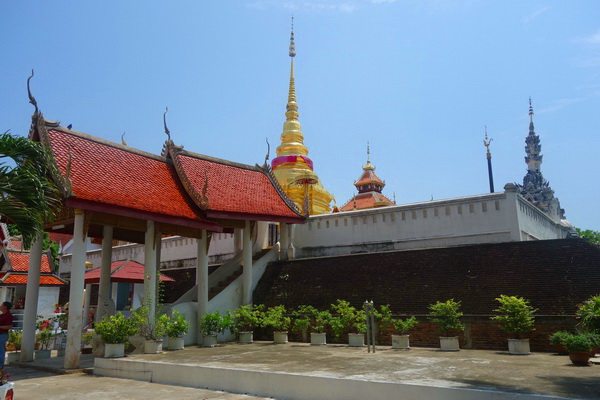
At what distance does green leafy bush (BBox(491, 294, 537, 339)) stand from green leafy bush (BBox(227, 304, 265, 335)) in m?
8.03

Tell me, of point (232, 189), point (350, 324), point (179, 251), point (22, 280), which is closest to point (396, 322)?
point (350, 324)

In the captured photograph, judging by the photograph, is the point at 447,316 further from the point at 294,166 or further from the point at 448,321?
the point at 294,166

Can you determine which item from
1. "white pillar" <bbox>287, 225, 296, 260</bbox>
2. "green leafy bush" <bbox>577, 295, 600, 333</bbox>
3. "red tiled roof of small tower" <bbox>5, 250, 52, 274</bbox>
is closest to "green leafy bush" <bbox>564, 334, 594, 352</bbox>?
"green leafy bush" <bbox>577, 295, 600, 333</bbox>

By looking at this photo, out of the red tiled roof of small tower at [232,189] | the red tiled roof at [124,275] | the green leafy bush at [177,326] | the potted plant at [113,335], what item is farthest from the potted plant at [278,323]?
the red tiled roof at [124,275]

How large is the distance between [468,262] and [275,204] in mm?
7819

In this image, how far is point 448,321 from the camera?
13555 mm

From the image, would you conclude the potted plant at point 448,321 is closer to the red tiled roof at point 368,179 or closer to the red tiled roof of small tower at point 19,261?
the red tiled roof of small tower at point 19,261

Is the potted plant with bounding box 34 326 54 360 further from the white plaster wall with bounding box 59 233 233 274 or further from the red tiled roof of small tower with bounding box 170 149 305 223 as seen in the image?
the white plaster wall with bounding box 59 233 233 274

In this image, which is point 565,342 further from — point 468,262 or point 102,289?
point 102,289

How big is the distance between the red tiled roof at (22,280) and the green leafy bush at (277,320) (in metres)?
13.0

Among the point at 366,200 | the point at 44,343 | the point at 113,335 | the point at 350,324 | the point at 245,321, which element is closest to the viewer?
the point at 113,335

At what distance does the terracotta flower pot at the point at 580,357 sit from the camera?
400 inches

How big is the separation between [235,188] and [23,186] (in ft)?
36.3

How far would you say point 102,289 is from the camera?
57.6 ft
